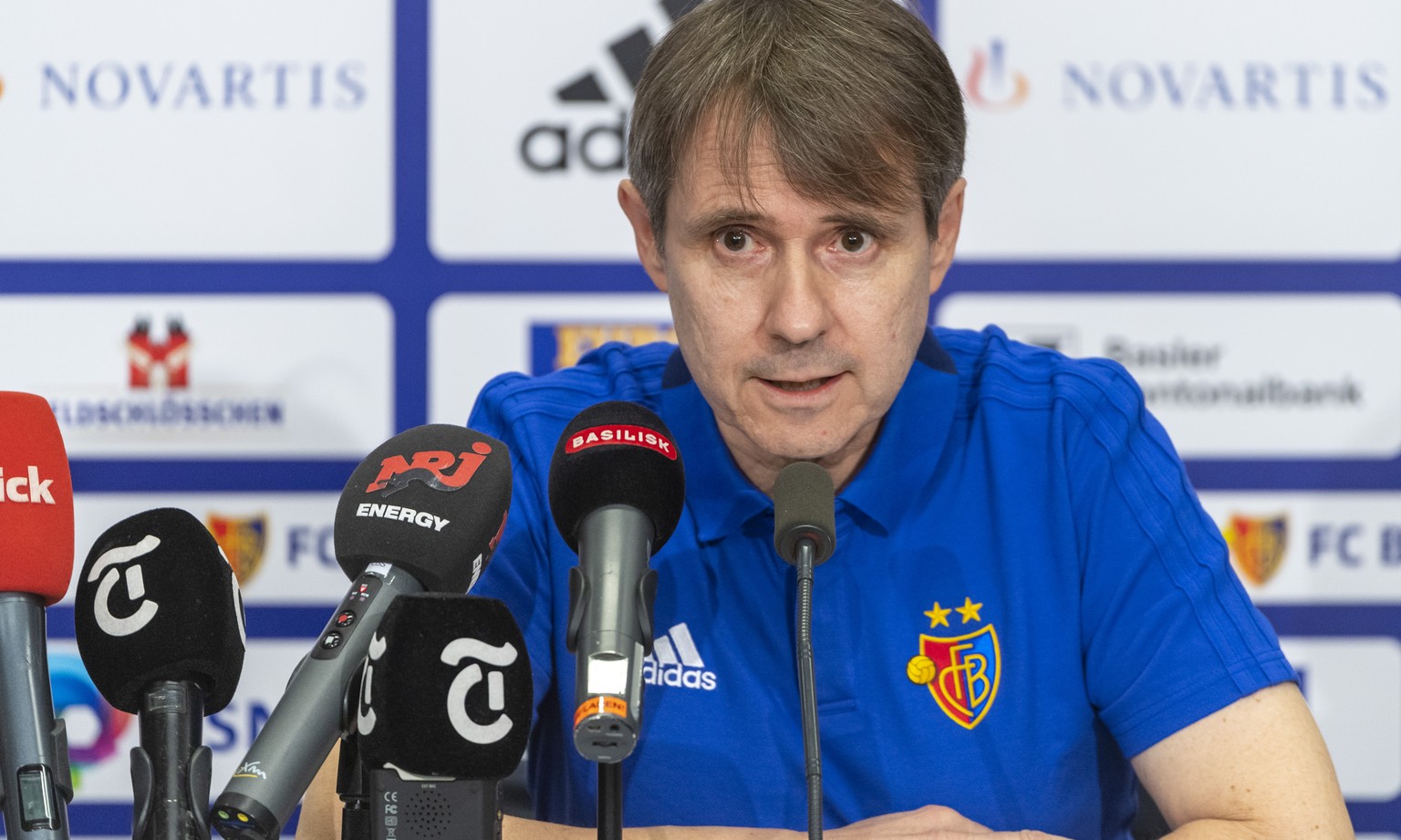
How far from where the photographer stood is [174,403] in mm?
2092

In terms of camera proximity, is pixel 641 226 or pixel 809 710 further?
pixel 641 226

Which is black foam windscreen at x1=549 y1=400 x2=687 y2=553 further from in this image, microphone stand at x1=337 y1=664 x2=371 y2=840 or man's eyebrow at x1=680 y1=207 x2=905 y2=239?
man's eyebrow at x1=680 y1=207 x2=905 y2=239

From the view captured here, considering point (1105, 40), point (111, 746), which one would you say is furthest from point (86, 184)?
point (1105, 40)

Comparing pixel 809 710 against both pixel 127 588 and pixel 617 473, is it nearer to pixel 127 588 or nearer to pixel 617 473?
pixel 617 473

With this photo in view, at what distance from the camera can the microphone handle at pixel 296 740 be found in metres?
0.67

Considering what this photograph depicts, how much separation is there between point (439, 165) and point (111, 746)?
1.05 m

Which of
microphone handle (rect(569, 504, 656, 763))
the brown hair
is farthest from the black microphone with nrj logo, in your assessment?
the brown hair

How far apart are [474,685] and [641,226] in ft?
2.32

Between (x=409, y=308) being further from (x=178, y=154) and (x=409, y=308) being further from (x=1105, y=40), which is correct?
(x=1105, y=40)

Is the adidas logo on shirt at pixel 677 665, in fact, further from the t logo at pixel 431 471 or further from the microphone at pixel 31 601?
the microphone at pixel 31 601

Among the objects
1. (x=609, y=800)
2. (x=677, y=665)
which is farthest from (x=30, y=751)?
(x=677, y=665)

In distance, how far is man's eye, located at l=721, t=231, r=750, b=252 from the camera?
1.17 m

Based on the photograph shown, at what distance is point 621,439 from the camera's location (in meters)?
0.87

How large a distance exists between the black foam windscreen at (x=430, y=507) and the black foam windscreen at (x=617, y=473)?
5cm
